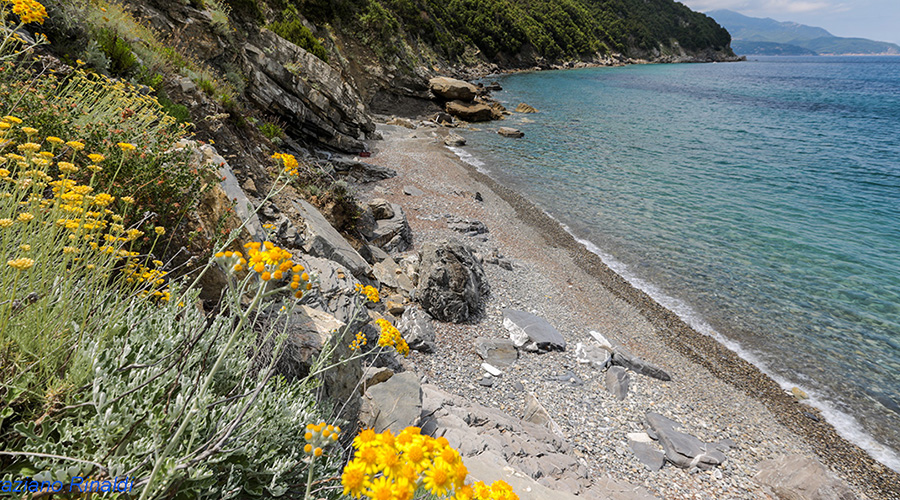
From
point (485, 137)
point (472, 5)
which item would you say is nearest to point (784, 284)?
point (485, 137)

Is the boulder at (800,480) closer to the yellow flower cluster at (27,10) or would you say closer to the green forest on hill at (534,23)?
the yellow flower cluster at (27,10)

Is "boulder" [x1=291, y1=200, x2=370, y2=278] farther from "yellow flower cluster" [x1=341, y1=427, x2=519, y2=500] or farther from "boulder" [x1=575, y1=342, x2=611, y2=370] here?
"yellow flower cluster" [x1=341, y1=427, x2=519, y2=500]

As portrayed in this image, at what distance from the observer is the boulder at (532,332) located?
8805mm

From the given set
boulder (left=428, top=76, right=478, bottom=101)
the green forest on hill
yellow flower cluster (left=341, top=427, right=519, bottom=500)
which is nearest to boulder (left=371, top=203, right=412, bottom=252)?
yellow flower cluster (left=341, top=427, right=519, bottom=500)

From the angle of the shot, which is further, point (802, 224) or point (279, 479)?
point (802, 224)

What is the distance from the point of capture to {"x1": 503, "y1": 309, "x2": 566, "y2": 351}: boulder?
8805 mm

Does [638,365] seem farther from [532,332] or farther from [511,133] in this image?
[511,133]

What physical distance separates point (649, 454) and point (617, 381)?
1624mm

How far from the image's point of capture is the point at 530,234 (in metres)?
15.5

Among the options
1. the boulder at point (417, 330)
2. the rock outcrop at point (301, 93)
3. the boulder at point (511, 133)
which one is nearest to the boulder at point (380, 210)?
the boulder at point (417, 330)

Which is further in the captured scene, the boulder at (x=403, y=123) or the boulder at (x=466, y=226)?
the boulder at (x=403, y=123)

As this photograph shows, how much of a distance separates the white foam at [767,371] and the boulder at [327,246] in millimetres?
8805

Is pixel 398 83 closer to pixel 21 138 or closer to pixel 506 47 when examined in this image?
pixel 21 138

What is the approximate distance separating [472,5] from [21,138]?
9807cm
